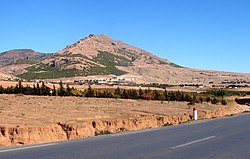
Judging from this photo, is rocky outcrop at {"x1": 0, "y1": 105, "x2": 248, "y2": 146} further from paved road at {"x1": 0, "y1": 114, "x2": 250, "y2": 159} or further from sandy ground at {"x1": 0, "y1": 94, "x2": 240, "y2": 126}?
paved road at {"x1": 0, "y1": 114, "x2": 250, "y2": 159}

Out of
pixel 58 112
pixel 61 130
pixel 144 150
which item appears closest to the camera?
pixel 144 150

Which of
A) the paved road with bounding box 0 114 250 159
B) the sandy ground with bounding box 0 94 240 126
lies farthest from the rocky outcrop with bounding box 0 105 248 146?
the paved road with bounding box 0 114 250 159

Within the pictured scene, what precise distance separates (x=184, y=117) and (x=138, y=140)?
2047 cm

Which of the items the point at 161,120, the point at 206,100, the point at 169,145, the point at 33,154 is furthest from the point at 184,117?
the point at 206,100

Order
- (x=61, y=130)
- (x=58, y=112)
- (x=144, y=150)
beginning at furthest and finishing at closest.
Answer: (x=58, y=112)
(x=61, y=130)
(x=144, y=150)

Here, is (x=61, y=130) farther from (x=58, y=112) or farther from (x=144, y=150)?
(x=144, y=150)

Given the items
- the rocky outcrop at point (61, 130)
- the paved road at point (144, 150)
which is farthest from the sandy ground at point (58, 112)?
the paved road at point (144, 150)

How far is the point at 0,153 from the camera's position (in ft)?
41.0

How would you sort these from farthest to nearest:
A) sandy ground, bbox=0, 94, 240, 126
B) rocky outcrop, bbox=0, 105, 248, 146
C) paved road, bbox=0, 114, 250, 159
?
sandy ground, bbox=0, 94, 240, 126 < rocky outcrop, bbox=0, 105, 248, 146 < paved road, bbox=0, 114, 250, 159

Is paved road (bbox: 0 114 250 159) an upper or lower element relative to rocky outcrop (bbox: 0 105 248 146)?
upper

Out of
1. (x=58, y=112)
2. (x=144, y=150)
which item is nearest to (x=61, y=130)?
(x=58, y=112)

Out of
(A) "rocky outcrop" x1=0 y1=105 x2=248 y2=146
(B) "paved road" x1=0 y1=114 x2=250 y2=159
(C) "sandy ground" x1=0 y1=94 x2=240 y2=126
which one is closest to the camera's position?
(B) "paved road" x1=0 y1=114 x2=250 y2=159

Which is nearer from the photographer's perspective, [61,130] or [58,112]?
[61,130]

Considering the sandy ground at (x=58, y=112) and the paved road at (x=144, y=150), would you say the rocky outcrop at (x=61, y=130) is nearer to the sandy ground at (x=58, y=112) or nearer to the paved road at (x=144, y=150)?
the sandy ground at (x=58, y=112)
